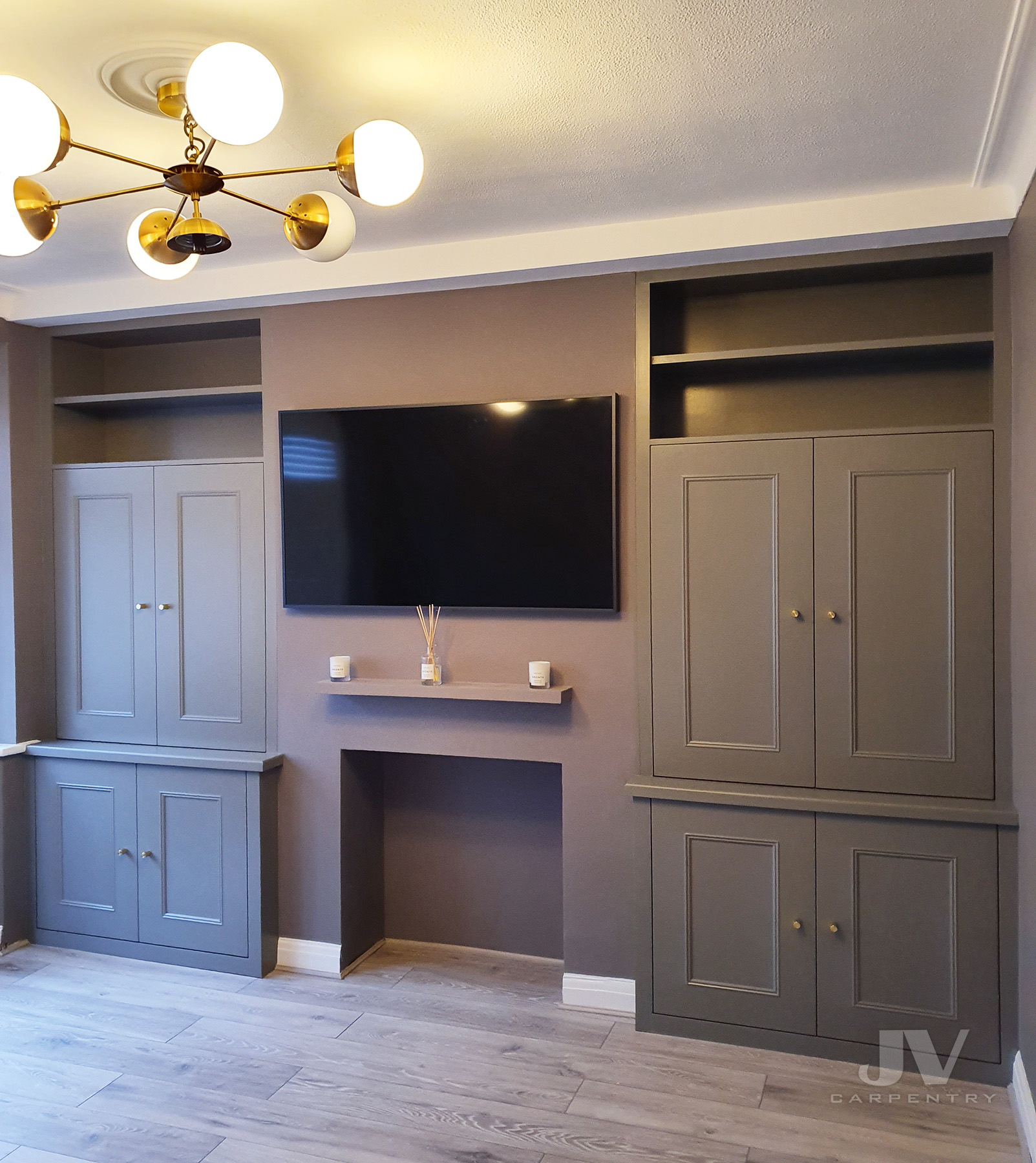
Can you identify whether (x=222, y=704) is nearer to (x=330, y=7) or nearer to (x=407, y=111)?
(x=407, y=111)

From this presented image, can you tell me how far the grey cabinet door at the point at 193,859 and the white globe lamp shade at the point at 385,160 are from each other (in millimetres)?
2408

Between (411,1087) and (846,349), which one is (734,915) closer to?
(411,1087)

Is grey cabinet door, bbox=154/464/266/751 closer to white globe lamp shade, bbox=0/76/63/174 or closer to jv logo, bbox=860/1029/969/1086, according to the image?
white globe lamp shade, bbox=0/76/63/174

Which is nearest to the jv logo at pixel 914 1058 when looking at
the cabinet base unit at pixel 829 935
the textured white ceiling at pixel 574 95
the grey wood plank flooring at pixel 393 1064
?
the cabinet base unit at pixel 829 935

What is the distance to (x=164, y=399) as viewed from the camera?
3.87 m

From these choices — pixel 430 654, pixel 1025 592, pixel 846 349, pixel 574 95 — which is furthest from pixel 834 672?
pixel 574 95

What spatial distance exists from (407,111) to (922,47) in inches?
46.2

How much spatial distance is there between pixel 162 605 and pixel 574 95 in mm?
2534

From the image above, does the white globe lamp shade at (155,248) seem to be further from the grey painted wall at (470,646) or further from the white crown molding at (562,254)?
the grey painted wall at (470,646)

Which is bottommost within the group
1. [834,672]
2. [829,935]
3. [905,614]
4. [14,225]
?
[829,935]

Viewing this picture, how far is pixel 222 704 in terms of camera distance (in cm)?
372

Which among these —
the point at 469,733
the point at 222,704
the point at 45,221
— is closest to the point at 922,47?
the point at 45,221

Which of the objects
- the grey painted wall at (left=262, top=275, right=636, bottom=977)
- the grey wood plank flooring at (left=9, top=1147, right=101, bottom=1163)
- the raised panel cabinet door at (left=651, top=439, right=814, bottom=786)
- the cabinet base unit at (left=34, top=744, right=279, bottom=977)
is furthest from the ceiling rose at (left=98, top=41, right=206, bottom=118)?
the grey wood plank flooring at (left=9, top=1147, right=101, bottom=1163)

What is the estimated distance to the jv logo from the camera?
278 cm
